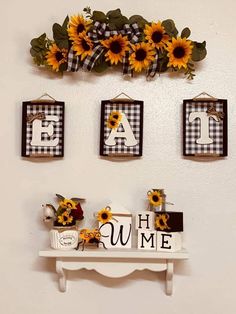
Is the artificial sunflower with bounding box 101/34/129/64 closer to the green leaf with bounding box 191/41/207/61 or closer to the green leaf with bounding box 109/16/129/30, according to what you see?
the green leaf with bounding box 109/16/129/30

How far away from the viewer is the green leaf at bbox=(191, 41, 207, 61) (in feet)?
4.83

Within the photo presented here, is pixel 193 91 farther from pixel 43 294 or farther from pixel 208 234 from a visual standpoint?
pixel 43 294

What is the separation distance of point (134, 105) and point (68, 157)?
Result: 10.8 inches

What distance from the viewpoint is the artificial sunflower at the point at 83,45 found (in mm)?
1456

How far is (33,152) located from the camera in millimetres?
1498

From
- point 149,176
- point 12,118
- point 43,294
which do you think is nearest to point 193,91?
point 149,176

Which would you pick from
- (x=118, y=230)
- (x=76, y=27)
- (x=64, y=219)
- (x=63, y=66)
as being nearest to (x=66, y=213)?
(x=64, y=219)

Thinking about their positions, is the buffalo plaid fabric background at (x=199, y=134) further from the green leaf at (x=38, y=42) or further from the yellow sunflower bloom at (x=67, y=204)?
the green leaf at (x=38, y=42)

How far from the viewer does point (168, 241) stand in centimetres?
141

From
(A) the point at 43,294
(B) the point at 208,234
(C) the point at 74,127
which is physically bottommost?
(A) the point at 43,294

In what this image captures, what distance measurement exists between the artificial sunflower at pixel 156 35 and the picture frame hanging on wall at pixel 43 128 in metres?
0.34

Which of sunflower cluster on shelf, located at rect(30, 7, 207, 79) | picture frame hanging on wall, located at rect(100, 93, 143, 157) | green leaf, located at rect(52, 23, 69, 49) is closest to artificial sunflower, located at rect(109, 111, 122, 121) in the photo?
picture frame hanging on wall, located at rect(100, 93, 143, 157)

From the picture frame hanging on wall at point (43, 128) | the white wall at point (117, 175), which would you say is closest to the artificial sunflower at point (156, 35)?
the white wall at point (117, 175)

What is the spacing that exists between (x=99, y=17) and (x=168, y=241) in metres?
0.72
